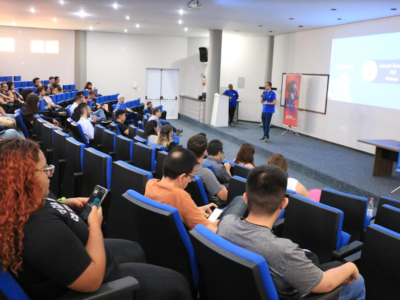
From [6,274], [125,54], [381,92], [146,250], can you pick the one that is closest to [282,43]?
[381,92]

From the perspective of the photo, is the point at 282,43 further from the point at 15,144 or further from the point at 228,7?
the point at 15,144

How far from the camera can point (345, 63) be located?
1009 centimetres

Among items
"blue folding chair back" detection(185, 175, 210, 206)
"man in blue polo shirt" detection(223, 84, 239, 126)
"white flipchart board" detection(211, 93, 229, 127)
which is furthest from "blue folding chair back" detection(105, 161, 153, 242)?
"man in blue polo shirt" detection(223, 84, 239, 126)

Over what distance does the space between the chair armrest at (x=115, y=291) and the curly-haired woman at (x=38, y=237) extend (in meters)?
0.03

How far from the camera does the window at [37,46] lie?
53.5ft

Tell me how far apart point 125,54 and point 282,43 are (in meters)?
7.10

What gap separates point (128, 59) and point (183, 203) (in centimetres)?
1538

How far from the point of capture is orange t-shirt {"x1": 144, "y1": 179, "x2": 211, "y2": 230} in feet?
8.18

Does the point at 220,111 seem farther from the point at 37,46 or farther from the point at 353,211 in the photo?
the point at 353,211

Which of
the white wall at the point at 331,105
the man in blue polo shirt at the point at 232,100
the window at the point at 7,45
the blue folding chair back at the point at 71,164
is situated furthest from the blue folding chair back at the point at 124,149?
the window at the point at 7,45

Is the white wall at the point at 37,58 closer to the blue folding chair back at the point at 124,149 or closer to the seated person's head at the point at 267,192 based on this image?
the blue folding chair back at the point at 124,149

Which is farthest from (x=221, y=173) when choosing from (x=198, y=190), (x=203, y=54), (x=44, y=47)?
(x=44, y=47)

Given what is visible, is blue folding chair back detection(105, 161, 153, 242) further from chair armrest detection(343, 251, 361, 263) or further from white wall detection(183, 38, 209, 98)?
white wall detection(183, 38, 209, 98)

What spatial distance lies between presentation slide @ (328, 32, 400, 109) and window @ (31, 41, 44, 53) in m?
12.0
